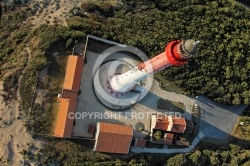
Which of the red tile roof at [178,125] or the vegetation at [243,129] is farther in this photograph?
the vegetation at [243,129]

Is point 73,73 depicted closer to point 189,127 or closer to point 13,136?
point 13,136

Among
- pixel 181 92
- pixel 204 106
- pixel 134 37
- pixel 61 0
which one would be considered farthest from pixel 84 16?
pixel 204 106

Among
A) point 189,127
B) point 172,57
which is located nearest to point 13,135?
point 172,57

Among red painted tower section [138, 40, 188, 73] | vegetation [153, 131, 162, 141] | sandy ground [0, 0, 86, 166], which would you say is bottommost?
sandy ground [0, 0, 86, 166]

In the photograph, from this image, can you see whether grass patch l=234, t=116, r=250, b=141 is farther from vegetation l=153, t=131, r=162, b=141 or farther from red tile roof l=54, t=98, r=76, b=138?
red tile roof l=54, t=98, r=76, b=138

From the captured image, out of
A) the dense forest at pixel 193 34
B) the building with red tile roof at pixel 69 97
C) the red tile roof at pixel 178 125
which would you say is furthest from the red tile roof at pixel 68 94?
the red tile roof at pixel 178 125

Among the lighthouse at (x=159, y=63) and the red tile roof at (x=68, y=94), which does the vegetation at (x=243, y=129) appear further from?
the red tile roof at (x=68, y=94)

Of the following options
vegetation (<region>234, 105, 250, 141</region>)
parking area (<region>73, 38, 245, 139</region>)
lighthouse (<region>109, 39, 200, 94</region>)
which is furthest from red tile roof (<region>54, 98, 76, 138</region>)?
vegetation (<region>234, 105, 250, 141</region>)
